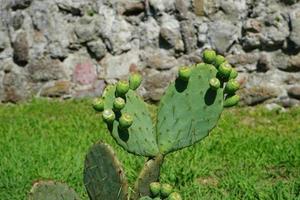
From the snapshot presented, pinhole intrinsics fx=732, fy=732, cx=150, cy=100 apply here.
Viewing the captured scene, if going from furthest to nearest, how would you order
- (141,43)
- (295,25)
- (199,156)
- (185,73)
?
(141,43), (295,25), (199,156), (185,73)

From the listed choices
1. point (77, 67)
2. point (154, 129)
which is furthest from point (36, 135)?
point (154, 129)

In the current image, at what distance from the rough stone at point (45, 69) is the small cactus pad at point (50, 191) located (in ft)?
13.8

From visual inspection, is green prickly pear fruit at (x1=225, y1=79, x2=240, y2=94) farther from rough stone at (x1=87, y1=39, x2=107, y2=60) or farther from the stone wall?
rough stone at (x1=87, y1=39, x2=107, y2=60)

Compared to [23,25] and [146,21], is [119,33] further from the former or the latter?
[23,25]

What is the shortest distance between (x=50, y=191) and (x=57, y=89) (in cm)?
425

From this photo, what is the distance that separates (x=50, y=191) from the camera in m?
2.50

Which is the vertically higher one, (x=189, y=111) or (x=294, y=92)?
(x=189, y=111)

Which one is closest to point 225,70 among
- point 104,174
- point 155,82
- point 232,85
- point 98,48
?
point 232,85

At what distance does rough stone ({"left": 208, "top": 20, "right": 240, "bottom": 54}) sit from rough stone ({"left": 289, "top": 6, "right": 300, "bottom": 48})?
473 mm

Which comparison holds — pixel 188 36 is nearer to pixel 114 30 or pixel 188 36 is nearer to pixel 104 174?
pixel 114 30

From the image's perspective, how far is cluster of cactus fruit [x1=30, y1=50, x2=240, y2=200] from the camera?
249 centimetres

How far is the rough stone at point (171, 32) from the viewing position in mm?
6355

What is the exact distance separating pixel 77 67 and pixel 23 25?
2.21 ft

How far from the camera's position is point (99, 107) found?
8.20 ft
